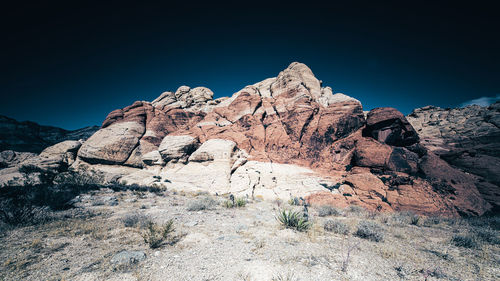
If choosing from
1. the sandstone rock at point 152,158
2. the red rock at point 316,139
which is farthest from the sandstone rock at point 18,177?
the sandstone rock at point 152,158

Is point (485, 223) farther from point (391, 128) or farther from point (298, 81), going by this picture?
point (298, 81)

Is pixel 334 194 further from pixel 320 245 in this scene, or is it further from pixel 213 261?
pixel 213 261

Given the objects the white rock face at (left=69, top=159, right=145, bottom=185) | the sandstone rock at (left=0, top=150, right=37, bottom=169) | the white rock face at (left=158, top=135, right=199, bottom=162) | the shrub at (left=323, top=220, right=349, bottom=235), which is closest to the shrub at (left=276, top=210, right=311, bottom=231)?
the shrub at (left=323, top=220, right=349, bottom=235)

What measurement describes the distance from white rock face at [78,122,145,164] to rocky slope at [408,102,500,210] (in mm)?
29678

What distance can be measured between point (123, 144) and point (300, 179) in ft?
65.3

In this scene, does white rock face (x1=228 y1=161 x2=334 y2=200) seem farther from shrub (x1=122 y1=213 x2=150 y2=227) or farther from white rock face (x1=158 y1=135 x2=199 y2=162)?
shrub (x1=122 y1=213 x2=150 y2=227)

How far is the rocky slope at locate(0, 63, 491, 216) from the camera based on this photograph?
9.88 m

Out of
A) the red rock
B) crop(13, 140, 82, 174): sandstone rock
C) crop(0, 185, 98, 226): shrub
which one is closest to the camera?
crop(0, 185, 98, 226): shrub

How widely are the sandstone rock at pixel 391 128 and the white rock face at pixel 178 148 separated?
17.7 m

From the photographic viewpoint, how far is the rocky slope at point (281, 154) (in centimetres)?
988

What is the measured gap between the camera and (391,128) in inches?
485

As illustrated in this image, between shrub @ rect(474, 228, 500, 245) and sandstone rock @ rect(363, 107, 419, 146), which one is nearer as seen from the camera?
shrub @ rect(474, 228, 500, 245)

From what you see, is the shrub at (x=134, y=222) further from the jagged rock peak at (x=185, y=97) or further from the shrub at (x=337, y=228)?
the jagged rock peak at (x=185, y=97)

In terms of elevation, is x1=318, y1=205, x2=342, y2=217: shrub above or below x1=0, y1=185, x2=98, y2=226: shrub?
below
